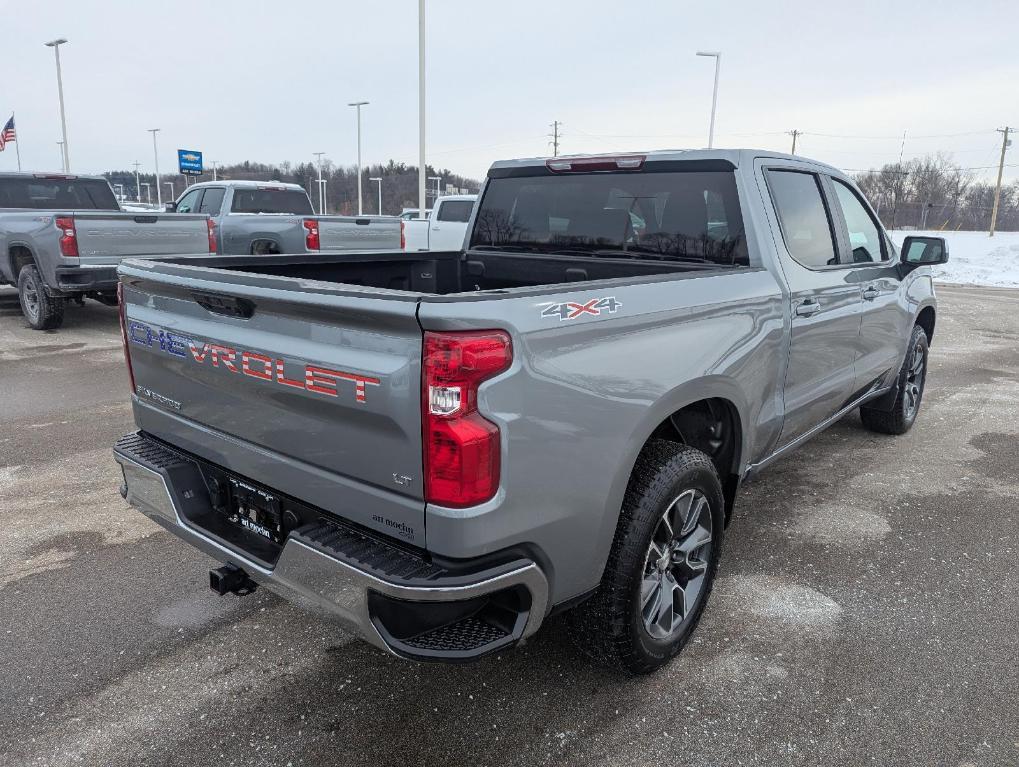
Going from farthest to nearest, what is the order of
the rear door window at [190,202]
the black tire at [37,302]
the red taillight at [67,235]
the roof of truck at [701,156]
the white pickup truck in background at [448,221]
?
the white pickup truck in background at [448,221], the rear door window at [190,202], the black tire at [37,302], the red taillight at [67,235], the roof of truck at [701,156]

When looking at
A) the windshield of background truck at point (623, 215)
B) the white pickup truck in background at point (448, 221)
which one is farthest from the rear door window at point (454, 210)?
the windshield of background truck at point (623, 215)

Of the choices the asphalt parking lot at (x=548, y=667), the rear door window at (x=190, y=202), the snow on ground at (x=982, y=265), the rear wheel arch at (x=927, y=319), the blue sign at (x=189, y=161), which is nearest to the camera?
the asphalt parking lot at (x=548, y=667)

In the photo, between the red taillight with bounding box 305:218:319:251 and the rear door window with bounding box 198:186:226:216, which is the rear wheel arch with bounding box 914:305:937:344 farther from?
the rear door window with bounding box 198:186:226:216

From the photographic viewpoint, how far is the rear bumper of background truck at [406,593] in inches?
78.5

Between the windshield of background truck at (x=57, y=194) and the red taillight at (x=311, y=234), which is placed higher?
the windshield of background truck at (x=57, y=194)

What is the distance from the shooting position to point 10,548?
150 inches

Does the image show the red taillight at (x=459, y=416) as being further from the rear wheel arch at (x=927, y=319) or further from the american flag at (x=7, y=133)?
the american flag at (x=7, y=133)

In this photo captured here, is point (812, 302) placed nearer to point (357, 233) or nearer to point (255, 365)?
point (255, 365)

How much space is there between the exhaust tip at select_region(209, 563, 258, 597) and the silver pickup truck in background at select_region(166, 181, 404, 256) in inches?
374

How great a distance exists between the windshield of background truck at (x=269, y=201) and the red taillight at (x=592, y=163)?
10.2 m

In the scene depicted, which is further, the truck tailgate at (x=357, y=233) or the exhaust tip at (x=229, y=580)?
the truck tailgate at (x=357, y=233)

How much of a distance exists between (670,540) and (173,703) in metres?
1.89

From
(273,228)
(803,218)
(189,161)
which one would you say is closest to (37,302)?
(273,228)

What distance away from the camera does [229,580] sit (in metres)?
2.60
